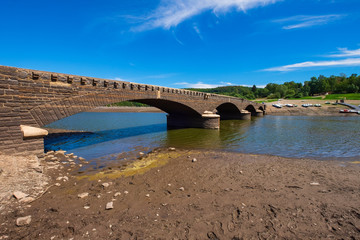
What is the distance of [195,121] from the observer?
31.1 metres

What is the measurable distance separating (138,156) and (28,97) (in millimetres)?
8014

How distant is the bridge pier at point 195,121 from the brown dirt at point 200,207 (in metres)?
20.3

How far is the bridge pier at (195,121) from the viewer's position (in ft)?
97.8

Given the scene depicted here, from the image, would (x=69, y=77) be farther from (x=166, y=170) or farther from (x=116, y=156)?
(x=166, y=170)

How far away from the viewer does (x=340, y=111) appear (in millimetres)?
63906

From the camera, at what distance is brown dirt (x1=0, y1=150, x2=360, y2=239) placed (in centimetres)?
452

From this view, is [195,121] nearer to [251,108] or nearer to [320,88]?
[251,108]

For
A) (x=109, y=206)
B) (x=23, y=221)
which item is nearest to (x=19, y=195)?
(x=23, y=221)

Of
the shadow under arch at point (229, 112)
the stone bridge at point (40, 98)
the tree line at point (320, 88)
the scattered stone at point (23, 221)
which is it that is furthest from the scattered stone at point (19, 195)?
the tree line at point (320, 88)

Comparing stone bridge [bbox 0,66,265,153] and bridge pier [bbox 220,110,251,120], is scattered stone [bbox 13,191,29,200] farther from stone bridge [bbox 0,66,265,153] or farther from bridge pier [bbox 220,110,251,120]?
bridge pier [bbox 220,110,251,120]

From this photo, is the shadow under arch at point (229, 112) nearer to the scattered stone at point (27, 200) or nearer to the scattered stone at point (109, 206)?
the scattered stone at point (109, 206)

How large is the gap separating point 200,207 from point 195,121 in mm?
25605

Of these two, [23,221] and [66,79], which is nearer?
[23,221]

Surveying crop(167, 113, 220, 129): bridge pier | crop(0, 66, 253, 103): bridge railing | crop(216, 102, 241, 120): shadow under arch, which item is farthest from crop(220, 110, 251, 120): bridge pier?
crop(0, 66, 253, 103): bridge railing
